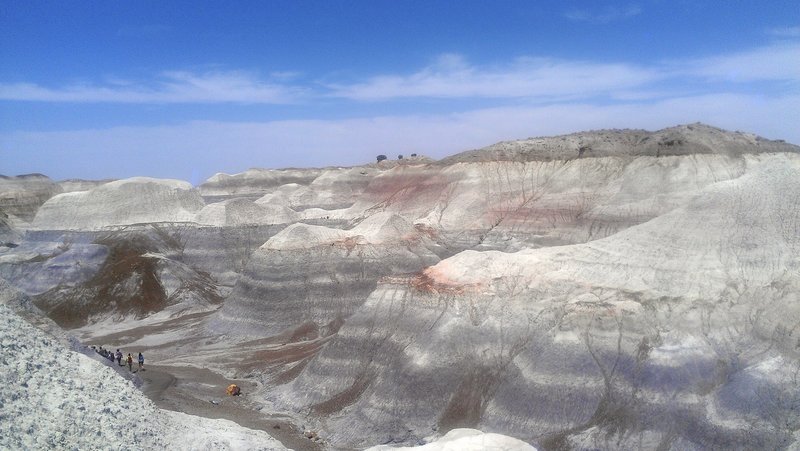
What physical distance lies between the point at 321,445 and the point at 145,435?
1190 cm

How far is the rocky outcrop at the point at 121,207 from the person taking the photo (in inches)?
3009

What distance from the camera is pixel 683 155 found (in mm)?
54312

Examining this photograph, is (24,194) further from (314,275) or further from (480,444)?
(480,444)

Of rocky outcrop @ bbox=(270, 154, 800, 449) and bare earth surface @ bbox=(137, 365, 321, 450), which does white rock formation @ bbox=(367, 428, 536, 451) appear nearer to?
rocky outcrop @ bbox=(270, 154, 800, 449)

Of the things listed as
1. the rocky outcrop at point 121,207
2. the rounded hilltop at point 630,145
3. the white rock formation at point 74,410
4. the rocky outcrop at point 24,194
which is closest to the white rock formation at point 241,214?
the rocky outcrop at point 121,207

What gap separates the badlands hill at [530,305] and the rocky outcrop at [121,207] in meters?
8.67

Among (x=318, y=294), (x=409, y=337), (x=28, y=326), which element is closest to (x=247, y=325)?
(x=318, y=294)

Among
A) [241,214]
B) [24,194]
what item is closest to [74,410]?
[241,214]

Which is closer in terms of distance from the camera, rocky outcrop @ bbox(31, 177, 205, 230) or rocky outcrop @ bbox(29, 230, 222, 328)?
rocky outcrop @ bbox(29, 230, 222, 328)

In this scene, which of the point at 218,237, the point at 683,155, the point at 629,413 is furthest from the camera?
the point at 218,237

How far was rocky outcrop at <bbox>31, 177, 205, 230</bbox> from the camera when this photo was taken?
76.4 metres

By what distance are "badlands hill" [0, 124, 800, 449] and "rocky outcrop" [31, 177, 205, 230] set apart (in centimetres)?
867

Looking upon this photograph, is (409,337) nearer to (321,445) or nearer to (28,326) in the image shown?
(321,445)

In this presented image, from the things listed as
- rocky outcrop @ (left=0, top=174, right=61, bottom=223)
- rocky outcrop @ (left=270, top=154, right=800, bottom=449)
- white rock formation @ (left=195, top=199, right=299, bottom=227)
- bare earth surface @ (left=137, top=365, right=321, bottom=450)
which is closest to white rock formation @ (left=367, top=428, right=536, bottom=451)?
rocky outcrop @ (left=270, top=154, right=800, bottom=449)
